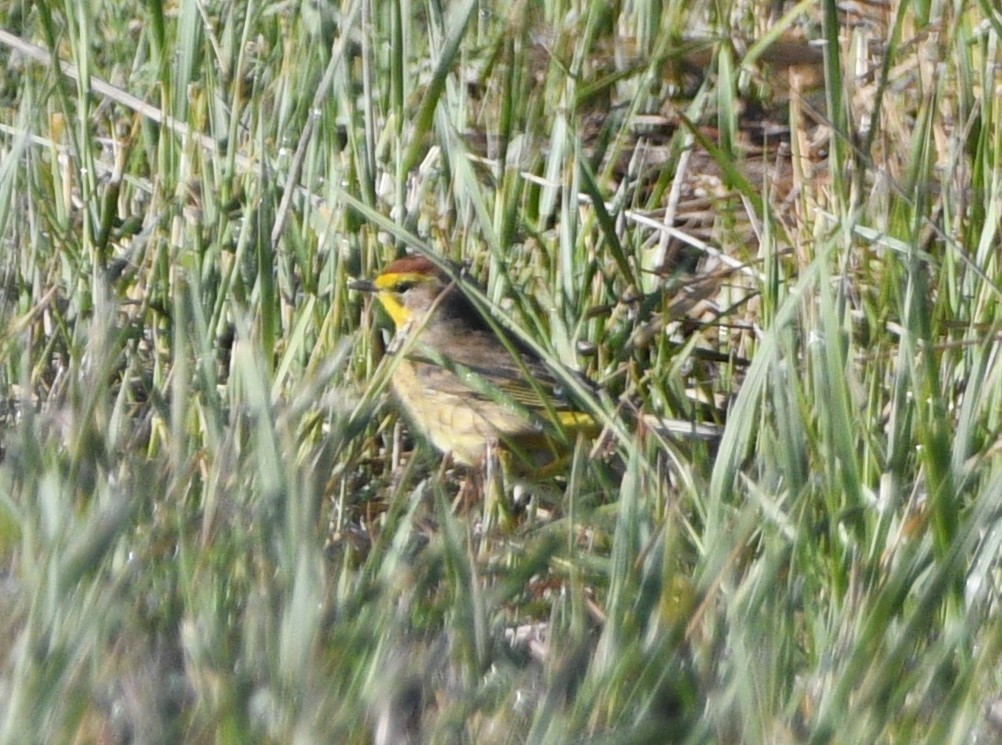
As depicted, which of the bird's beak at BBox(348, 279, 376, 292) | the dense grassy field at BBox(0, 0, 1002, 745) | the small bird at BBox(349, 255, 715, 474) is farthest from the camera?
the bird's beak at BBox(348, 279, 376, 292)

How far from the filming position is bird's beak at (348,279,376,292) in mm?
4613

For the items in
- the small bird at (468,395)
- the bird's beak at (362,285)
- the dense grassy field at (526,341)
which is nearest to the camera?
the dense grassy field at (526,341)

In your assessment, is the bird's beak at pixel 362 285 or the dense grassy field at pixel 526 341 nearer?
the dense grassy field at pixel 526 341

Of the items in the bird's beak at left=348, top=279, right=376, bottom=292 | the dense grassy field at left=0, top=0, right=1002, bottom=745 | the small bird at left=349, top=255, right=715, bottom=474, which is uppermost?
the dense grassy field at left=0, top=0, right=1002, bottom=745

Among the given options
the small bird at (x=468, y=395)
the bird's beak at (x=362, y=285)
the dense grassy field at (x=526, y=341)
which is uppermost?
the dense grassy field at (x=526, y=341)

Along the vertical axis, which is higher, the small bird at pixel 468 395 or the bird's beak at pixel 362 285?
the bird's beak at pixel 362 285

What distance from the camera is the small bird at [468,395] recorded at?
14.0 ft

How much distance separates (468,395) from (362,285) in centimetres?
A: 42

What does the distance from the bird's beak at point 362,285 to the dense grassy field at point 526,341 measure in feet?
0.17

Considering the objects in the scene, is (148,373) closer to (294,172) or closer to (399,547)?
(294,172)

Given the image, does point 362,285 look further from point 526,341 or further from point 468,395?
point 526,341

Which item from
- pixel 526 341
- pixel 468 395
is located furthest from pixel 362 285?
pixel 526 341

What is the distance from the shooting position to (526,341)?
12.3 ft

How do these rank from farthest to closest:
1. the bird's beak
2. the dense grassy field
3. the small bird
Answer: the bird's beak
the small bird
the dense grassy field
